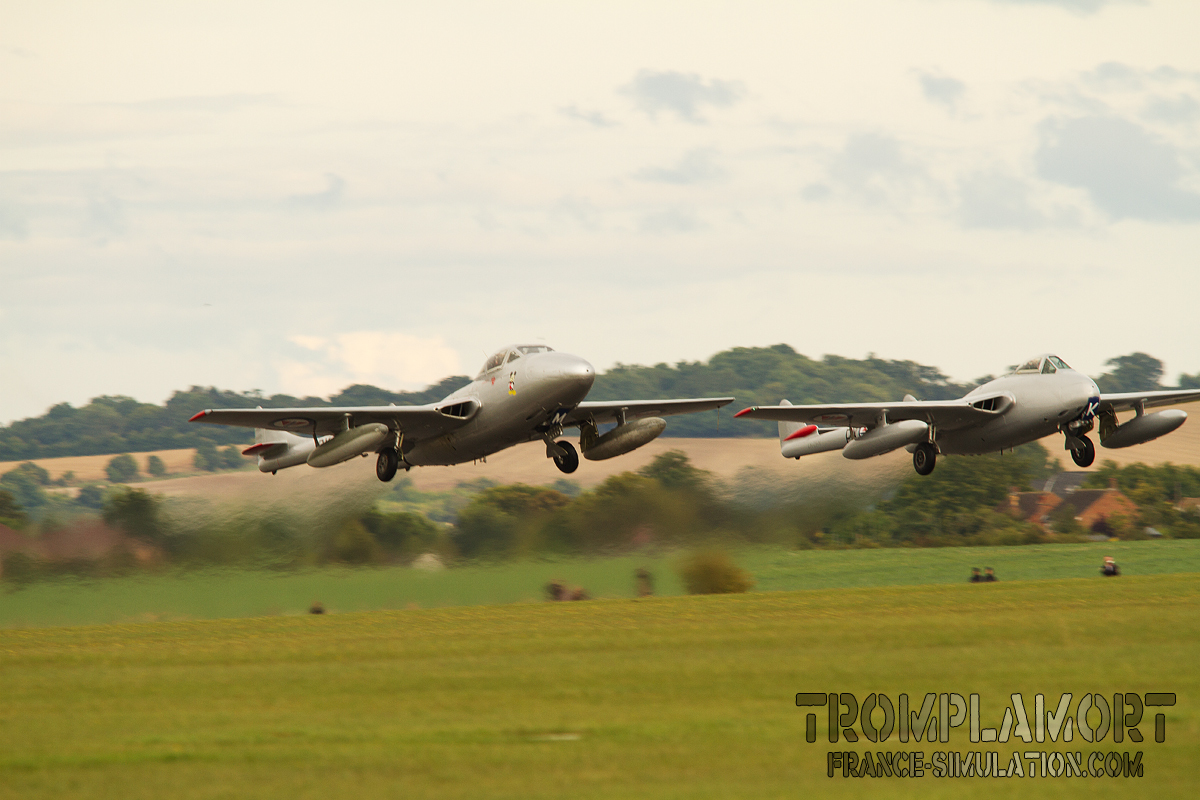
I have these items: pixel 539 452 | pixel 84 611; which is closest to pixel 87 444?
pixel 539 452

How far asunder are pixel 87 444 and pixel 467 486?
42.9m

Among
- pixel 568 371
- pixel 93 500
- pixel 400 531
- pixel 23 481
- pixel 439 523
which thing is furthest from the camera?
pixel 23 481

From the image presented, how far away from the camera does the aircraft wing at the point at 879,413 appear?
125ft

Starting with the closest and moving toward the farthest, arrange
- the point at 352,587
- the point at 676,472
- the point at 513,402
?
the point at 513,402, the point at 352,587, the point at 676,472

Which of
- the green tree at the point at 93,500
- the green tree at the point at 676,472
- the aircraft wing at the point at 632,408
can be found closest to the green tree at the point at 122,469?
the green tree at the point at 93,500

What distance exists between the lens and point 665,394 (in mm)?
110938

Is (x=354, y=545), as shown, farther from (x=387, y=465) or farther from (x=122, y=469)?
(x=122, y=469)

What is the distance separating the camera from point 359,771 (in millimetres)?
12891

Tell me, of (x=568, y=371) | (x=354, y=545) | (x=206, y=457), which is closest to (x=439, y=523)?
(x=354, y=545)

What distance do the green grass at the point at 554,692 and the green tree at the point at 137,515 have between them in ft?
20.5

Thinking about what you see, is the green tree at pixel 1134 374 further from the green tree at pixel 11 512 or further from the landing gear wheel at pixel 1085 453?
the green tree at pixel 11 512

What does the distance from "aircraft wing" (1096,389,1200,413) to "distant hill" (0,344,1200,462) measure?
15890 millimetres

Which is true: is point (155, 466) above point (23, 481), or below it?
above

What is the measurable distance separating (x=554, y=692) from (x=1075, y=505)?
55.0 metres
